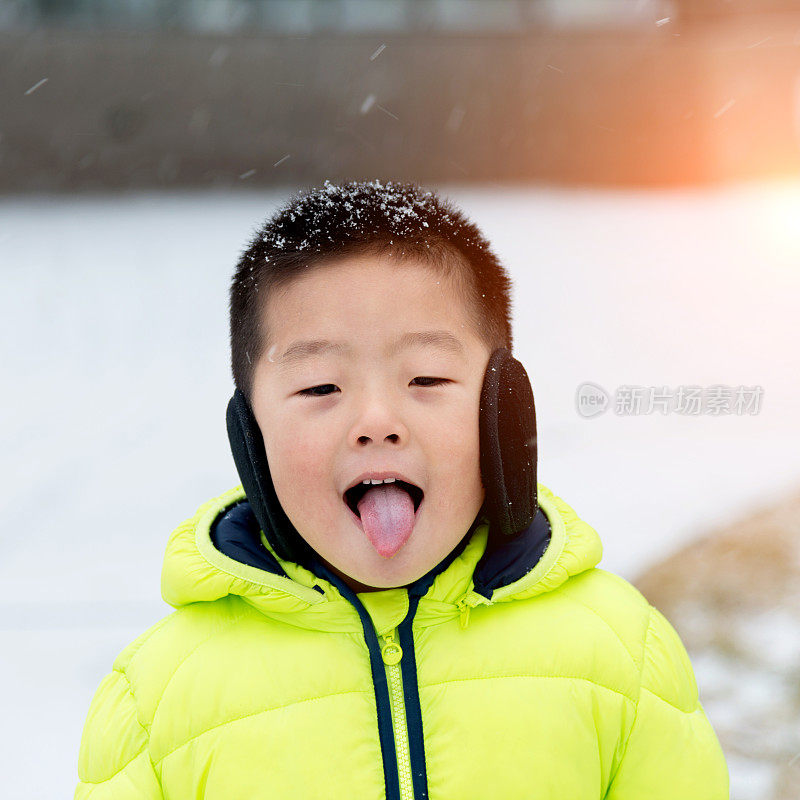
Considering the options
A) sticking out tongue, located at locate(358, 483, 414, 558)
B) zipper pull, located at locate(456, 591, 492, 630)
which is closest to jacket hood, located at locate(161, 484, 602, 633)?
zipper pull, located at locate(456, 591, 492, 630)

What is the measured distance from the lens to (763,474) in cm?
284

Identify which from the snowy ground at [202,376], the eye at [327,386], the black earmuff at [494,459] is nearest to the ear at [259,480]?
the black earmuff at [494,459]

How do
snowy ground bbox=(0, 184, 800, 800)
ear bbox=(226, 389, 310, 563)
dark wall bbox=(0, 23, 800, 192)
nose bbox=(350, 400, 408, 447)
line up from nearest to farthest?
nose bbox=(350, 400, 408, 447) < ear bbox=(226, 389, 310, 563) < snowy ground bbox=(0, 184, 800, 800) < dark wall bbox=(0, 23, 800, 192)

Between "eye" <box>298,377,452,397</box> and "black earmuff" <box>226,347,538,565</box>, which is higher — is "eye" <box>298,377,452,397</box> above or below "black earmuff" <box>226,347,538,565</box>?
above

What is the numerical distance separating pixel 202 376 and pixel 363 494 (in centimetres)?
246

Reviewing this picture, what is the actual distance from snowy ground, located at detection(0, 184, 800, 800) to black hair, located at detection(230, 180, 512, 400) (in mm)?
855

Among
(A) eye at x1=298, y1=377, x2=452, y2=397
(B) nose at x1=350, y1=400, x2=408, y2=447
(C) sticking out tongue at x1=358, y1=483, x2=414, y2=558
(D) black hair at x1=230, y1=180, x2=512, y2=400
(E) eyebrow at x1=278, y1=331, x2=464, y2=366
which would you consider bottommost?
(C) sticking out tongue at x1=358, y1=483, x2=414, y2=558

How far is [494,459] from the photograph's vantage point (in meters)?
0.94

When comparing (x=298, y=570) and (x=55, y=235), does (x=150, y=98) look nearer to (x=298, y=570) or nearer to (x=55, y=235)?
(x=55, y=235)

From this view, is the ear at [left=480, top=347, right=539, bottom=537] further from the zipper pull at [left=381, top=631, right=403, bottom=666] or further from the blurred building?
the blurred building

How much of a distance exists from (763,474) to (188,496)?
188 cm

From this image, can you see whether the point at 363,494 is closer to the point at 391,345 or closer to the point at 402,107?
the point at 391,345

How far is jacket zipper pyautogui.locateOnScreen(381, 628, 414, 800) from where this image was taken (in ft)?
2.97

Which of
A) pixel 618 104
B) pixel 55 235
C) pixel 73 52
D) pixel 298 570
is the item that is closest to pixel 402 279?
pixel 298 570
